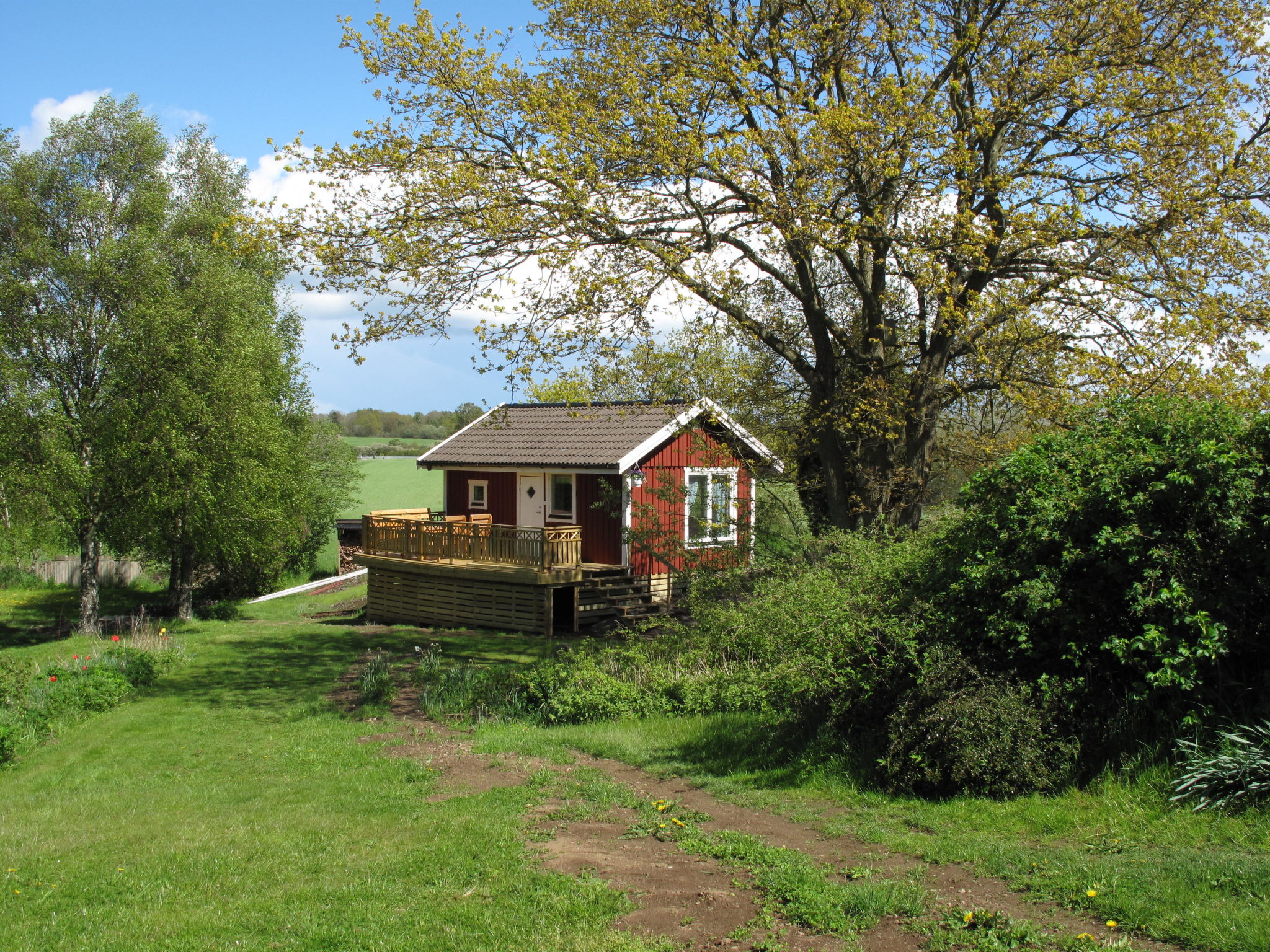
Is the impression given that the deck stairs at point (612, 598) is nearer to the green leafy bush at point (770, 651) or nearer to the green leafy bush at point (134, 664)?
the green leafy bush at point (770, 651)

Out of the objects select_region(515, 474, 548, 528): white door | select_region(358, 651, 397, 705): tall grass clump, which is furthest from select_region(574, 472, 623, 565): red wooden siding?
select_region(358, 651, 397, 705): tall grass clump

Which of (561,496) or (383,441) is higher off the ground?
(383,441)

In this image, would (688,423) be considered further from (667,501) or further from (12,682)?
(12,682)

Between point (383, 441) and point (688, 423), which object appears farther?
point (383, 441)

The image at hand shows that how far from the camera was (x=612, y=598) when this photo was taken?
2506 centimetres

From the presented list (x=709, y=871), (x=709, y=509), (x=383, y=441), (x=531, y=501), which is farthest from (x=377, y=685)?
(x=383, y=441)

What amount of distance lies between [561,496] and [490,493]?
2.79 meters

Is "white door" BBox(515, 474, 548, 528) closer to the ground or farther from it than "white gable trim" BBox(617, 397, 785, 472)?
closer to the ground

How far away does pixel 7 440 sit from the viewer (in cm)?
2312

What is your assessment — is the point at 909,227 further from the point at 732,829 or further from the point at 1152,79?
the point at 732,829

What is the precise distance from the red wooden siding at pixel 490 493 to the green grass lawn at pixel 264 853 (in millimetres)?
14274

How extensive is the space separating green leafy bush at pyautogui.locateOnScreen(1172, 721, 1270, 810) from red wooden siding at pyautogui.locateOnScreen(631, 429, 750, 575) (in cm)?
1218

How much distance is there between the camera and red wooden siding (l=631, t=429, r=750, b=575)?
2008 cm

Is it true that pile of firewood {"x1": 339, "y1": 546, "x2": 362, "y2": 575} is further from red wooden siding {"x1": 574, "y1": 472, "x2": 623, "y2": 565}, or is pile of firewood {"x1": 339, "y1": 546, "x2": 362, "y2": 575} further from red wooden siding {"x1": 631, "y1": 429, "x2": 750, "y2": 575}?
red wooden siding {"x1": 631, "y1": 429, "x2": 750, "y2": 575}
